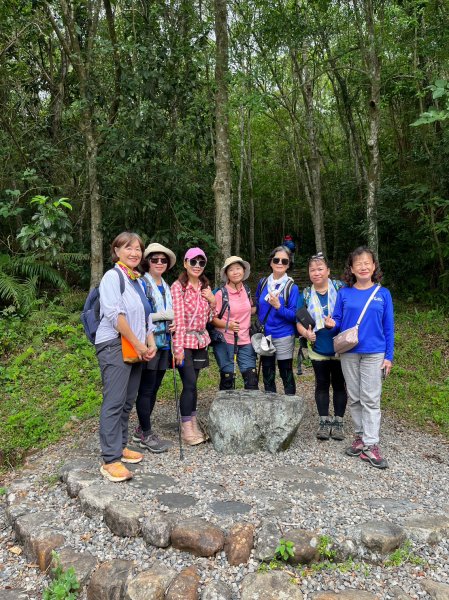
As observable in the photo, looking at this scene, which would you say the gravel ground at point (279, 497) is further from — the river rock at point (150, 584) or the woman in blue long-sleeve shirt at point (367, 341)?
the woman in blue long-sleeve shirt at point (367, 341)

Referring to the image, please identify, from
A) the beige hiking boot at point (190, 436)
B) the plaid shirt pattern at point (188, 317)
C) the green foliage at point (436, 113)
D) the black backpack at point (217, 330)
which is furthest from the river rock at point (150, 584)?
the green foliage at point (436, 113)

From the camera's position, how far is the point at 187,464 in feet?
14.1

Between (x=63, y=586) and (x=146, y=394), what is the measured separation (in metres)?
1.81

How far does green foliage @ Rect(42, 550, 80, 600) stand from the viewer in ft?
9.99

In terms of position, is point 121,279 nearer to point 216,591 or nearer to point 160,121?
point 216,591

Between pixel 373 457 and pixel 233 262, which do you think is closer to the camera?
pixel 373 457

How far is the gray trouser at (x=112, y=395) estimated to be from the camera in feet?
12.9

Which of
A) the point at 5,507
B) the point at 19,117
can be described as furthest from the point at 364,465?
the point at 19,117

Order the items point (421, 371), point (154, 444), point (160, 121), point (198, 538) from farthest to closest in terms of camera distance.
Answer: point (160, 121), point (421, 371), point (154, 444), point (198, 538)

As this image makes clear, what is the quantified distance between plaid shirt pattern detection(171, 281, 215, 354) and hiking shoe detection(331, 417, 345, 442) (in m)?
1.64

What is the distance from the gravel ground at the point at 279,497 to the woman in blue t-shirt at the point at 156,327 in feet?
1.24

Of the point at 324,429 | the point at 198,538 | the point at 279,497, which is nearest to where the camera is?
the point at 198,538

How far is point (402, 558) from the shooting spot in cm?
314

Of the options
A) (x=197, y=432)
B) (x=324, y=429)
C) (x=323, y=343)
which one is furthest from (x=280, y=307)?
(x=197, y=432)
